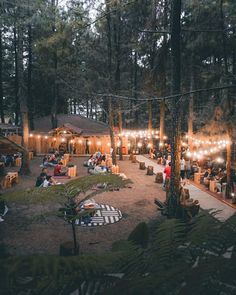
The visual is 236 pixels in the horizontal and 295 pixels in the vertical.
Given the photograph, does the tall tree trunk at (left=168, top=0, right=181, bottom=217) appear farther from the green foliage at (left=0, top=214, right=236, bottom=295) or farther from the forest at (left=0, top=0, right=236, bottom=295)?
the green foliage at (left=0, top=214, right=236, bottom=295)

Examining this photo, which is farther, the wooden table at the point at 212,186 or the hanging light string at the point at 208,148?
the hanging light string at the point at 208,148

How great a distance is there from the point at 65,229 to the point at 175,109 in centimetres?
618

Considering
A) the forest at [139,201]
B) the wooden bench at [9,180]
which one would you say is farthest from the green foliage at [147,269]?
the wooden bench at [9,180]

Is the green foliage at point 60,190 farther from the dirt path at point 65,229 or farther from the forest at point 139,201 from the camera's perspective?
the dirt path at point 65,229

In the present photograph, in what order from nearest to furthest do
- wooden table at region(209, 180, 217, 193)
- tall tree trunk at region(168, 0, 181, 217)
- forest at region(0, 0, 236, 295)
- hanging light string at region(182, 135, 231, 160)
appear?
1. forest at region(0, 0, 236, 295)
2. tall tree trunk at region(168, 0, 181, 217)
3. wooden table at region(209, 180, 217, 193)
4. hanging light string at region(182, 135, 231, 160)

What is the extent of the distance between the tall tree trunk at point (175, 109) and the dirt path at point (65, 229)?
1388mm

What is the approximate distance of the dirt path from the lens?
359 inches

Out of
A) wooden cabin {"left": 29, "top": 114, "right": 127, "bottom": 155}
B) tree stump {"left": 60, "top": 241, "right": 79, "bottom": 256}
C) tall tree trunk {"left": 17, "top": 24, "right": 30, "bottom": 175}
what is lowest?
tree stump {"left": 60, "top": 241, "right": 79, "bottom": 256}

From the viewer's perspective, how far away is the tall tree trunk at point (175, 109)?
10453 millimetres

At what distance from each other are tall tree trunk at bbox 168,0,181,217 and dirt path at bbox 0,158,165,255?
4.55ft

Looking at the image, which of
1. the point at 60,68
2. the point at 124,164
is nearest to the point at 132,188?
the point at 124,164

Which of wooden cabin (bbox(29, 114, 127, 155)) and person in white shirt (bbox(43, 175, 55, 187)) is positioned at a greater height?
wooden cabin (bbox(29, 114, 127, 155))

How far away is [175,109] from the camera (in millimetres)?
10758

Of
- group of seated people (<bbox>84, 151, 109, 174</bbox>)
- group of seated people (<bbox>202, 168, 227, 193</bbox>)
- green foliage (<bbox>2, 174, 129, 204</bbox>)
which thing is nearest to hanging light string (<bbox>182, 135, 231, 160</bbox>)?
group of seated people (<bbox>202, 168, 227, 193</bbox>)
